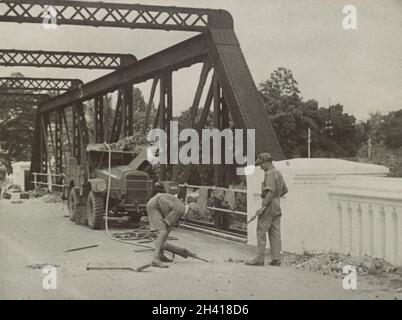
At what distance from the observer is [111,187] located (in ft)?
53.5

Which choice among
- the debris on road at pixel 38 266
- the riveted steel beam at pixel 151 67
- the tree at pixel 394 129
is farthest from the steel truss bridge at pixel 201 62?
the tree at pixel 394 129

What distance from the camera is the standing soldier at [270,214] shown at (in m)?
10.2

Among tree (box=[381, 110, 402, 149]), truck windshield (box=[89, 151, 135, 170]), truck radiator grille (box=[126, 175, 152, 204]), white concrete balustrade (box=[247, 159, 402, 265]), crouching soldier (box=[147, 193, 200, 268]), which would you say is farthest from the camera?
tree (box=[381, 110, 402, 149])

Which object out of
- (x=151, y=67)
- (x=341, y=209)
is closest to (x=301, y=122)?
(x=151, y=67)

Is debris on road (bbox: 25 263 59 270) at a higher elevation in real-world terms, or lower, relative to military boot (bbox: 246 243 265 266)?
lower

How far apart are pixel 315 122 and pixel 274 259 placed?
47280mm

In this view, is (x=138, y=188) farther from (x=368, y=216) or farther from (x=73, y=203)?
(x=368, y=216)

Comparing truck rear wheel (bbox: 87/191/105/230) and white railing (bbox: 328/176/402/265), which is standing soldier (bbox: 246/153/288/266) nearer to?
white railing (bbox: 328/176/402/265)

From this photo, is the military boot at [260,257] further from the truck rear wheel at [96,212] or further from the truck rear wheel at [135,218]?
the truck rear wheel at [135,218]

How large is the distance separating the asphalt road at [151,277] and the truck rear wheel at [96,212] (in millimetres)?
2128

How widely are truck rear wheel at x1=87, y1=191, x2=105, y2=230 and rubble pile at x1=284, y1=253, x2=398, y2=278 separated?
21.6 ft

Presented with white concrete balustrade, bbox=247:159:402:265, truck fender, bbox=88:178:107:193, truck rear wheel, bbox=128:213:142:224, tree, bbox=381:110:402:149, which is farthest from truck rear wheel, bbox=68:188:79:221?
tree, bbox=381:110:402:149

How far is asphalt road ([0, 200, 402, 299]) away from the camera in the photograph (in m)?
8.06

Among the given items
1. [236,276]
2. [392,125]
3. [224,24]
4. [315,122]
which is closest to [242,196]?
[224,24]
